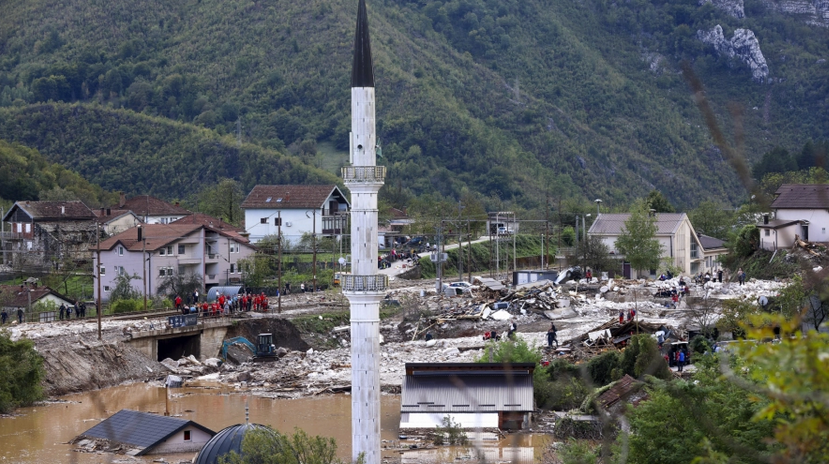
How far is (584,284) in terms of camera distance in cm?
5941

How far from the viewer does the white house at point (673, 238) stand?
68.6 m

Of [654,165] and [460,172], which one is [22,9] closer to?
[460,172]

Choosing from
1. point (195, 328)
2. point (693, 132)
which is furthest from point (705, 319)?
point (693, 132)


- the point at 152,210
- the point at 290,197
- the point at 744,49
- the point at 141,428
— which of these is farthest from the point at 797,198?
the point at 744,49

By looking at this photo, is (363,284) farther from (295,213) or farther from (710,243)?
(710,243)

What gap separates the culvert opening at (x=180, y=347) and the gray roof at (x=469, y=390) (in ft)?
59.8

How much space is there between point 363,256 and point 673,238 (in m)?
43.0

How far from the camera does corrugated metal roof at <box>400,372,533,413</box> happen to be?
3328 cm

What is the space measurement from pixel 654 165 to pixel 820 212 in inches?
3637

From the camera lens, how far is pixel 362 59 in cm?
2814

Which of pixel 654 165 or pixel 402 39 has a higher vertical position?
pixel 402 39

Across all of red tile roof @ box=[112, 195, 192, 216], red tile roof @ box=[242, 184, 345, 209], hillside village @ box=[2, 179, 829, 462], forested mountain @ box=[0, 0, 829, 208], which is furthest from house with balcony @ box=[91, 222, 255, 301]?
forested mountain @ box=[0, 0, 829, 208]

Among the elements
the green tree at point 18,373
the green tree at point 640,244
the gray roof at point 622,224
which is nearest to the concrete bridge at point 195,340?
the green tree at point 18,373

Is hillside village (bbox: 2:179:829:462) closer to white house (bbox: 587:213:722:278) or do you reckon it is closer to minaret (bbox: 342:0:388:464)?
white house (bbox: 587:213:722:278)
